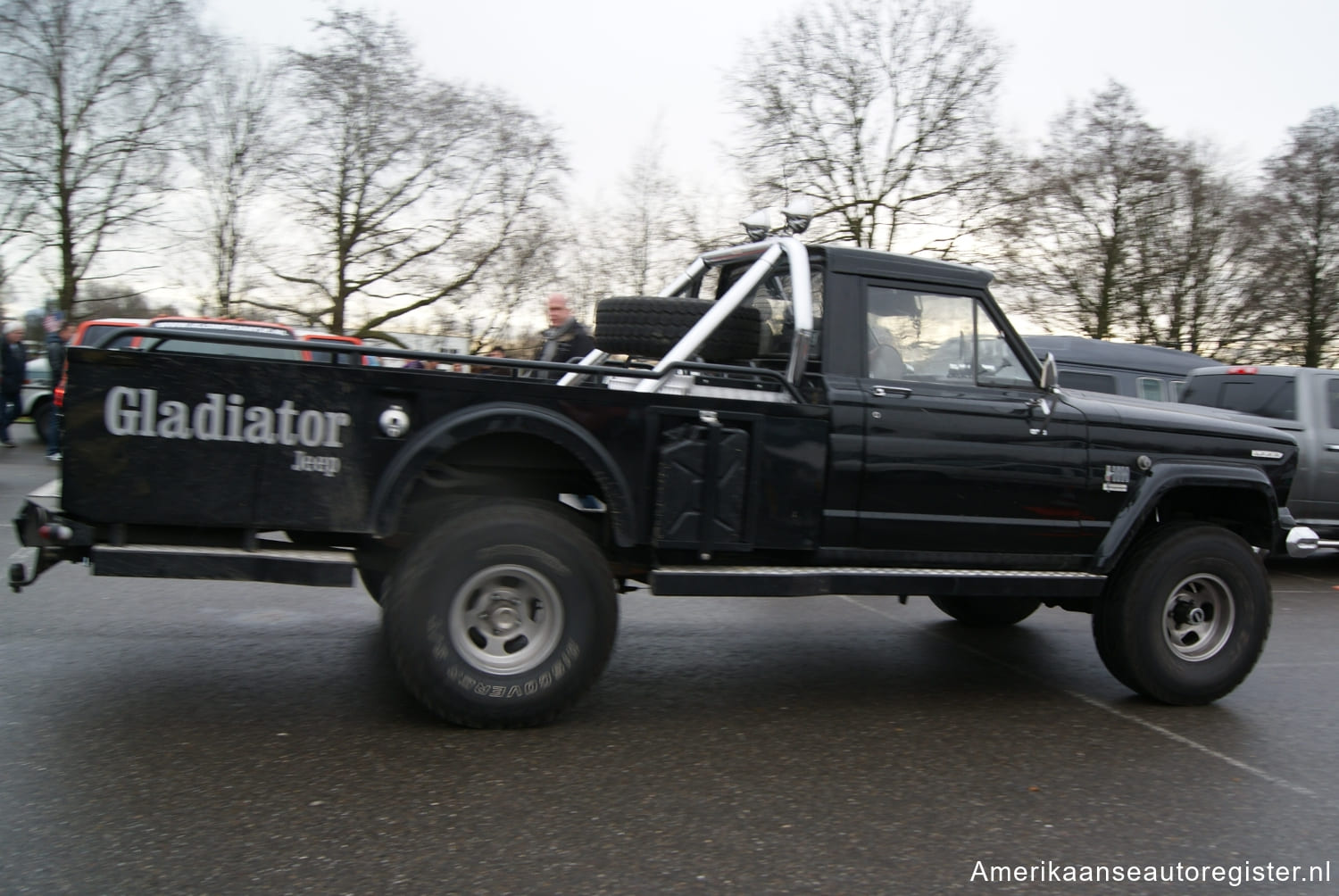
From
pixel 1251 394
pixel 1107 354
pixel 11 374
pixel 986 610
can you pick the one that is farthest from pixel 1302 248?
pixel 11 374

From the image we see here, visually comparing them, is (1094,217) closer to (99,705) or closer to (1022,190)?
(1022,190)

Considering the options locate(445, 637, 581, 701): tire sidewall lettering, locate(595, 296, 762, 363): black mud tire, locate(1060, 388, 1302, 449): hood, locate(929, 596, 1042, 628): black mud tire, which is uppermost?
locate(595, 296, 762, 363): black mud tire

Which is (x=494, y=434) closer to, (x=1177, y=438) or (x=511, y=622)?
(x=511, y=622)

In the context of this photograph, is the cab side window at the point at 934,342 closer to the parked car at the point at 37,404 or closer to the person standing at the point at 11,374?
the person standing at the point at 11,374

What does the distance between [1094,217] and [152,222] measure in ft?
78.3

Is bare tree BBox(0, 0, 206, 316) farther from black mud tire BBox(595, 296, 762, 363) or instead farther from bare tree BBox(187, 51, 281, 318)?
black mud tire BBox(595, 296, 762, 363)

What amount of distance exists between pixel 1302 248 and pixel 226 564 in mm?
33543

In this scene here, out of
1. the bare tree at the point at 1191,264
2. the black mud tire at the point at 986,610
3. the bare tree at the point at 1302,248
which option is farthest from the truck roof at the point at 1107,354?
the bare tree at the point at 1302,248

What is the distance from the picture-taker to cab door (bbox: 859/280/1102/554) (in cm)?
504

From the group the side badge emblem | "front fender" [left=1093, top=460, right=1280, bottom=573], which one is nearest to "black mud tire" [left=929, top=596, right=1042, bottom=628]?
"front fender" [left=1093, top=460, right=1280, bottom=573]

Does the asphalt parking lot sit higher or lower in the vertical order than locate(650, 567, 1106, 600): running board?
→ lower

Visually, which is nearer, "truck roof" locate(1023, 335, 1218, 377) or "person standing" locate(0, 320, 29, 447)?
"truck roof" locate(1023, 335, 1218, 377)

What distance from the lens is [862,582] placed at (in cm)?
489

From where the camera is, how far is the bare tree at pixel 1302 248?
30172mm
